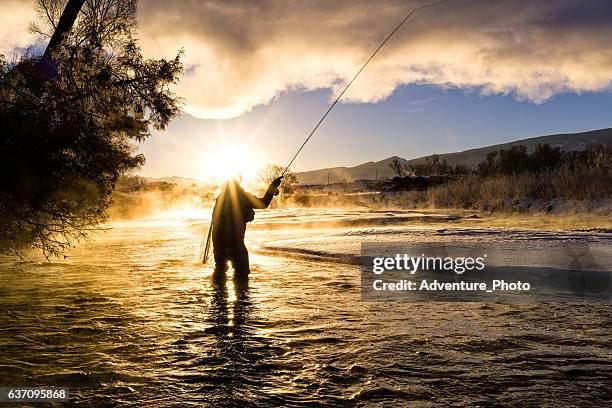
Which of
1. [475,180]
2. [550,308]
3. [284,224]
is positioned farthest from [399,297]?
[475,180]

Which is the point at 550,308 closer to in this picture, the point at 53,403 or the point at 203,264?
the point at 53,403

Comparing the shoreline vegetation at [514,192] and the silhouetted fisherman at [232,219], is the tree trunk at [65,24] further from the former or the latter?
the silhouetted fisherman at [232,219]

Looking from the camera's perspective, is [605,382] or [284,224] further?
[284,224]

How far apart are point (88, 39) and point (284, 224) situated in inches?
408

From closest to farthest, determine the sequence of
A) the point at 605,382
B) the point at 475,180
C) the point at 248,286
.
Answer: the point at 605,382, the point at 248,286, the point at 475,180

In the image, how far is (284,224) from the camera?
19078 mm

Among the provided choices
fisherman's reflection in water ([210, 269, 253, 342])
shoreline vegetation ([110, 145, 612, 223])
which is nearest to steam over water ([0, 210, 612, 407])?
fisherman's reflection in water ([210, 269, 253, 342])

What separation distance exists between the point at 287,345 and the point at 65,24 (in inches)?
362

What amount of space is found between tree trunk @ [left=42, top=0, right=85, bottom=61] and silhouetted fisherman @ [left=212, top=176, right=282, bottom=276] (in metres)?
4.53

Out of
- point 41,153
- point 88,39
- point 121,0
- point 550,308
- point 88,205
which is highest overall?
point 121,0

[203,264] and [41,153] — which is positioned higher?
[41,153]

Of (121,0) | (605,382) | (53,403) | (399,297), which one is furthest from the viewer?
(121,0)

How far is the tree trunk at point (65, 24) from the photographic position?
10.1 m

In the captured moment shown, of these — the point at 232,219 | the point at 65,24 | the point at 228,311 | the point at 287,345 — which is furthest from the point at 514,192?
the point at 287,345
